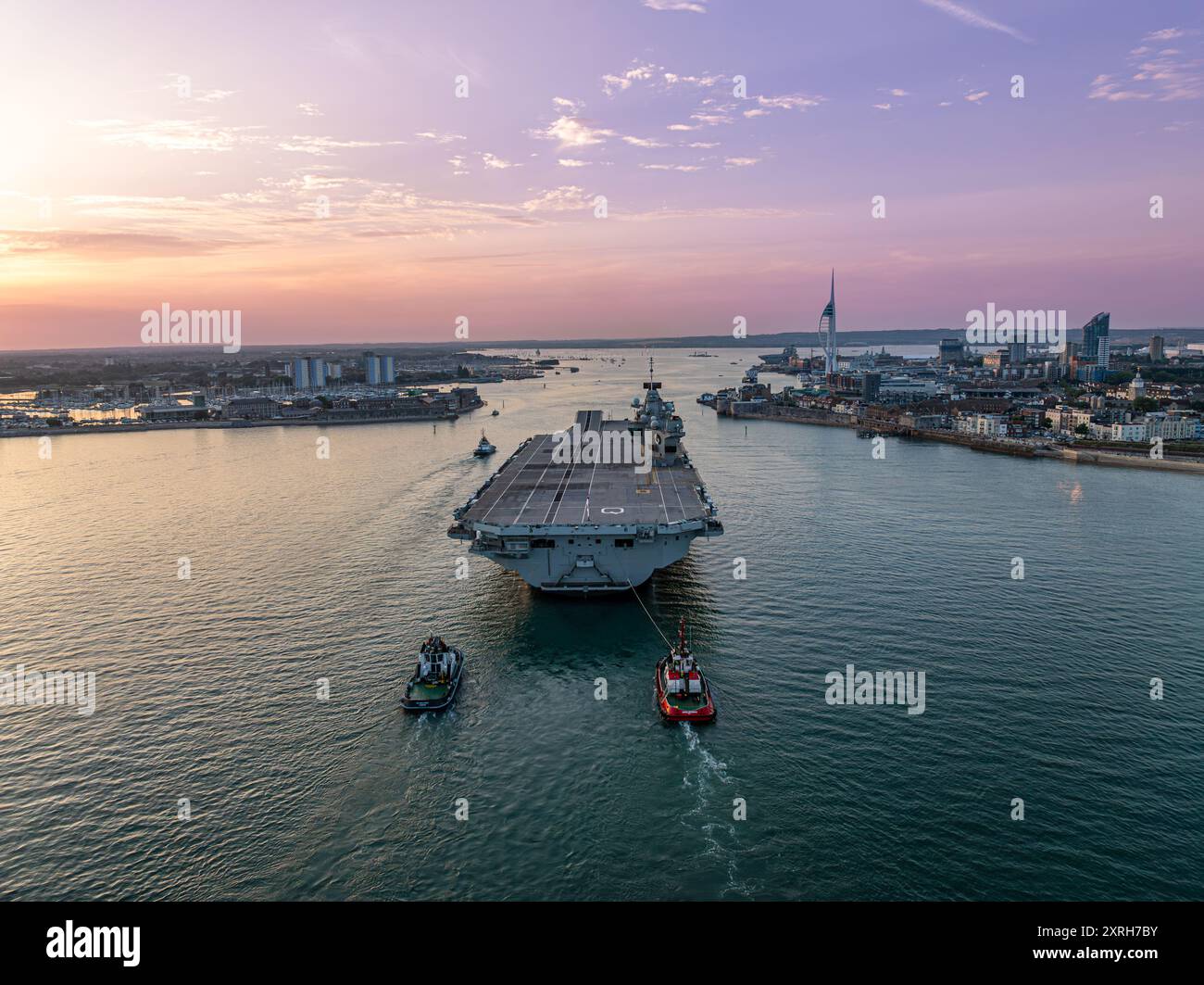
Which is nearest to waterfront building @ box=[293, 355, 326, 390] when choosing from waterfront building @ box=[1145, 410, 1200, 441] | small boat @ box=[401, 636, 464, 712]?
waterfront building @ box=[1145, 410, 1200, 441]

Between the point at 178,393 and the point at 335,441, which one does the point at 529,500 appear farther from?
the point at 178,393

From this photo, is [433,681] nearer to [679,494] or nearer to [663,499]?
[663,499]

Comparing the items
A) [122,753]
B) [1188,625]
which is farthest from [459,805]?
[1188,625]

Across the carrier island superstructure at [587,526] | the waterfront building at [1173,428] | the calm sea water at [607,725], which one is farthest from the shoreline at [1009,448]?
the carrier island superstructure at [587,526]

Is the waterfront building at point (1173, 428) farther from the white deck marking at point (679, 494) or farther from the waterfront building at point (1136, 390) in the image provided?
the white deck marking at point (679, 494)

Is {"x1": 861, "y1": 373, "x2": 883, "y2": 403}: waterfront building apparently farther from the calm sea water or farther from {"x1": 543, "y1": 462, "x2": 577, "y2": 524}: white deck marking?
{"x1": 543, "y1": 462, "x2": 577, "y2": 524}: white deck marking
